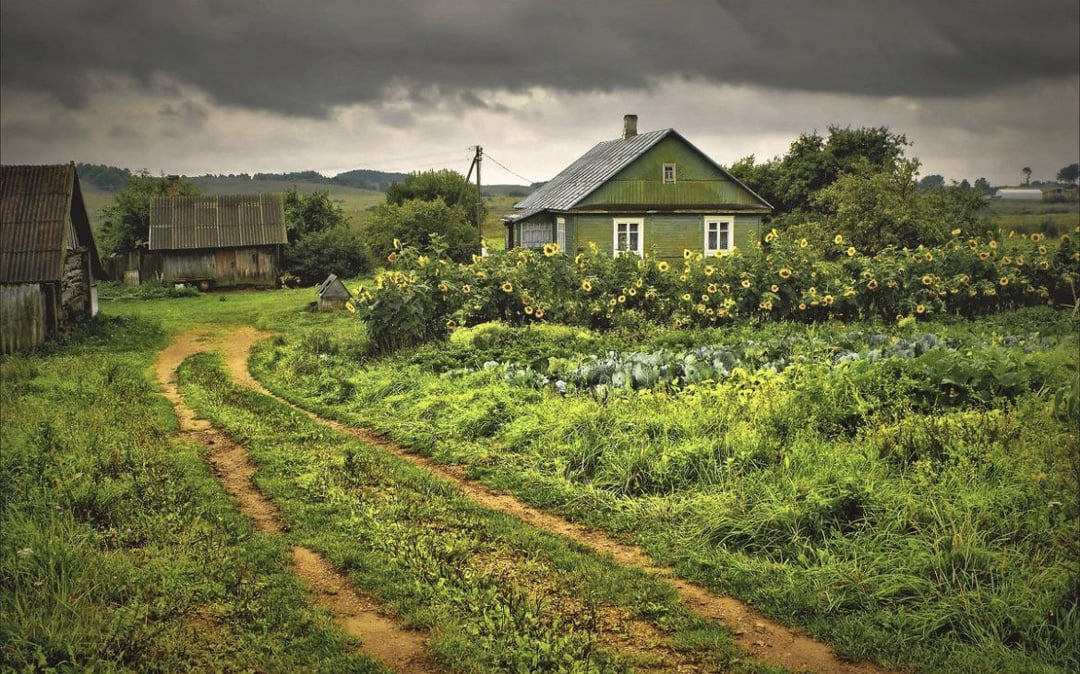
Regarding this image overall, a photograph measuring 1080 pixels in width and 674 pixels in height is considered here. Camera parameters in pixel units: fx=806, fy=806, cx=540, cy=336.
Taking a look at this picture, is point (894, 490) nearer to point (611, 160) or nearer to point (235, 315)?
point (235, 315)

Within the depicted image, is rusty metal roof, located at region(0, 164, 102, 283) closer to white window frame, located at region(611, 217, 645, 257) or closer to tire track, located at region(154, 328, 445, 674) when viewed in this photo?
tire track, located at region(154, 328, 445, 674)

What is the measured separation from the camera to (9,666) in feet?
15.9

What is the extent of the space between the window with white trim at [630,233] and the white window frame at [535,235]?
316 cm

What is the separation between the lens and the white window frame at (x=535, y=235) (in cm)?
3300

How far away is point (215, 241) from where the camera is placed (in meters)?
37.2

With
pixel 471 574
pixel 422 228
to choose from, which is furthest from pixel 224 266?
pixel 471 574

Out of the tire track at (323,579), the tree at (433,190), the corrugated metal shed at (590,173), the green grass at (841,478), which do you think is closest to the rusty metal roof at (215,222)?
the tree at (433,190)

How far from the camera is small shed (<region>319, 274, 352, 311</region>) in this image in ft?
88.5

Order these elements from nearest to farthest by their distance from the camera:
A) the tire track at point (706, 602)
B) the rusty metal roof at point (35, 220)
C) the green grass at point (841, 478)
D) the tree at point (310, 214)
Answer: the tire track at point (706, 602)
the green grass at point (841, 478)
the rusty metal roof at point (35, 220)
the tree at point (310, 214)

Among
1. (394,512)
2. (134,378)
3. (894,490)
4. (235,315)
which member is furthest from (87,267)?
(894,490)

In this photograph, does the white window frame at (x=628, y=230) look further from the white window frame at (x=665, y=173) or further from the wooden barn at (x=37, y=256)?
the wooden barn at (x=37, y=256)

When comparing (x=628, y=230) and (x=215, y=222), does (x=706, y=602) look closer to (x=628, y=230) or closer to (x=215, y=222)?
(x=628, y=230)

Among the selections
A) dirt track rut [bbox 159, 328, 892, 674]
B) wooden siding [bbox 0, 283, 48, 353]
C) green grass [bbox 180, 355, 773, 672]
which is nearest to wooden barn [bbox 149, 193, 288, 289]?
wooden siding [bbox 0, 283, 48, 353]

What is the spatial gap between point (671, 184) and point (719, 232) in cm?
278
